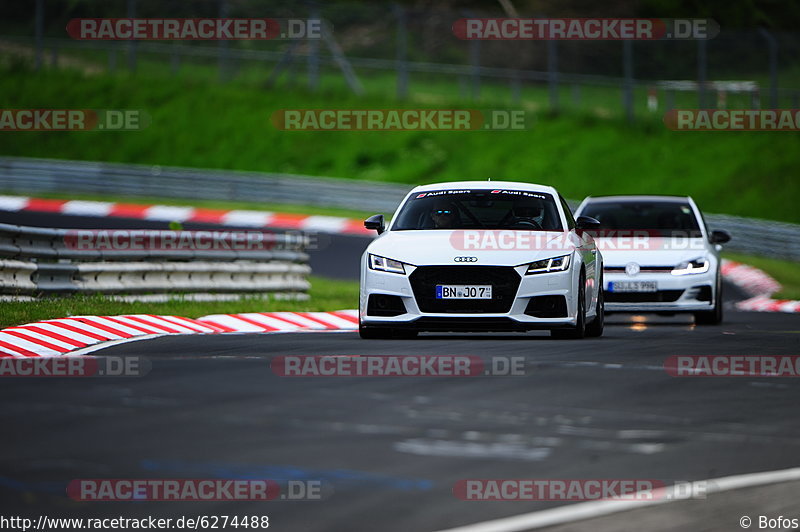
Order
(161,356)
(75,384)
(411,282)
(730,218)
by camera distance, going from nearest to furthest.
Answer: (75,384)
(161,356)
(411,282)
(730,218)

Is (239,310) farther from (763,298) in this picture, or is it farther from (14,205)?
(14,205)

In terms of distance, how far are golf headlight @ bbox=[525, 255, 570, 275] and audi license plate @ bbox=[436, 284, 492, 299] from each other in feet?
1.30

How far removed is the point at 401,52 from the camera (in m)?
43.2

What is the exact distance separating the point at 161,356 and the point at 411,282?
278 centimetres

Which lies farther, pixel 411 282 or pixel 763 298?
pixel 763 298

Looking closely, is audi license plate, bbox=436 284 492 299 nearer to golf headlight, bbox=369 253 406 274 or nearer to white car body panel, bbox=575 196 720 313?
golf headlight, bbox=369 253 406 274

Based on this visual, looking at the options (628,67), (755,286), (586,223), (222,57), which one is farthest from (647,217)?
(222,57)

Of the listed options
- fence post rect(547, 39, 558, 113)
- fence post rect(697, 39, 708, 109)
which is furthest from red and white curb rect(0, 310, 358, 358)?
fence post rect(547, 39, 558, 113)

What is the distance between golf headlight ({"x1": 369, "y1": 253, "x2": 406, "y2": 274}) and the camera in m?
13.5

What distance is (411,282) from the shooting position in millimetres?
13406

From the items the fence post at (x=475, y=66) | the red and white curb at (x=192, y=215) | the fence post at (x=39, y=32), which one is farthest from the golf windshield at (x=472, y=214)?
the fence post at (x=39, y=32)

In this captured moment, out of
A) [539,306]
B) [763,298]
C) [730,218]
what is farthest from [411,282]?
[730,218]

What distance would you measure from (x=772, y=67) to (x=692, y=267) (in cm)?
2029

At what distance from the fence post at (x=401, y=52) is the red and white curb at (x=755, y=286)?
41.6ft
